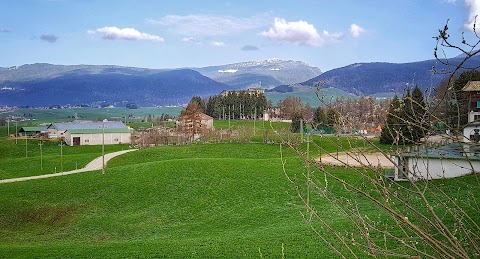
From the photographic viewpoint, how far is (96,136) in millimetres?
59875

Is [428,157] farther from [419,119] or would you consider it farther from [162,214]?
[162,214]

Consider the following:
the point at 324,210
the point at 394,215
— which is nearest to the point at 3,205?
the point at 324,210

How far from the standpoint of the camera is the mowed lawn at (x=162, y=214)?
14195 millimetres

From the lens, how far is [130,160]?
131 feet

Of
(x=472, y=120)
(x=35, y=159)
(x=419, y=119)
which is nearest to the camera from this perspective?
(x=419, y=119)

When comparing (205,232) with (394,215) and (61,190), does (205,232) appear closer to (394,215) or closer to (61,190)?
(61,190)

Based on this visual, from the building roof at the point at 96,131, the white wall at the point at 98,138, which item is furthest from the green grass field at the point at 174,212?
the building roof at the point at 96,131

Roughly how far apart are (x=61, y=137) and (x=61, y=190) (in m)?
39.5

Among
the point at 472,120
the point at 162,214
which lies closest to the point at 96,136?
the point at 162,214

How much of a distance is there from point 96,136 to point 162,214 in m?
41.8

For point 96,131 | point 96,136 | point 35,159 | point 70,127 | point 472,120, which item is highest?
point 472,120

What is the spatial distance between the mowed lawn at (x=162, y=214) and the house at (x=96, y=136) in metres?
31.6

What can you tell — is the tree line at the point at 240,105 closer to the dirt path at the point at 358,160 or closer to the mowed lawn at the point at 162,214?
the dirt path at the point at 358,160

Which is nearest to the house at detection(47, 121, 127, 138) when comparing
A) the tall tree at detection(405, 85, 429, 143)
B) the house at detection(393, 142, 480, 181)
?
the house at detection(393, 142, 480, 181)
